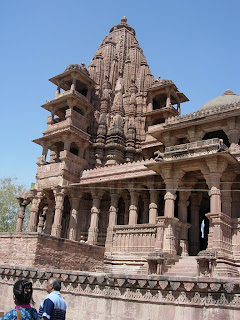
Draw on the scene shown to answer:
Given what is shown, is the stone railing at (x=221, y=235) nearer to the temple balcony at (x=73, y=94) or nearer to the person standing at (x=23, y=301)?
the person standing at (x=23, y=301)

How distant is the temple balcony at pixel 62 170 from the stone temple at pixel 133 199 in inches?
4.0

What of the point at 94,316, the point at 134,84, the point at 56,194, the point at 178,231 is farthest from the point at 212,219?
the point at 134,84

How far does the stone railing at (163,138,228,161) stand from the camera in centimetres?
1708

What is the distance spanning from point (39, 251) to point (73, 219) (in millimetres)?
10758

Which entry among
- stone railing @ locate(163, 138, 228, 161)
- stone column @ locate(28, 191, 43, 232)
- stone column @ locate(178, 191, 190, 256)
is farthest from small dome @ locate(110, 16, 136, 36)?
stone column @ locate(178, 191, 190, 256)

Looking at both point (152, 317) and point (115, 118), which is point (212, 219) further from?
point (115, 118)

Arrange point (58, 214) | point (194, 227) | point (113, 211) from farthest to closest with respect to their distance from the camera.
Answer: point (58, 214), point (113, 211), point (194, 227)

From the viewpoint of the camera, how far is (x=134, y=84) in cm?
3366

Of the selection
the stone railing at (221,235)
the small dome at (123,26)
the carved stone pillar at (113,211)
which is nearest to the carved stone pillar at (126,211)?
the carved stone pillar at (113,211)

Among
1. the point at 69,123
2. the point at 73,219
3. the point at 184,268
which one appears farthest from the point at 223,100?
the point at 73,219

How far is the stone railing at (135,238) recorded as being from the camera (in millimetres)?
17525

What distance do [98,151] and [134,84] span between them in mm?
7653

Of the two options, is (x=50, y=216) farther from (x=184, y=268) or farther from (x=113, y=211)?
(x=184, y=268)

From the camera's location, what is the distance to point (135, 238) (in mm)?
18016
